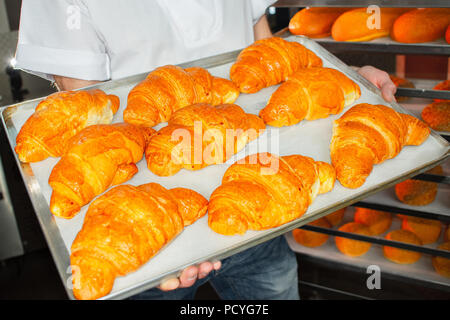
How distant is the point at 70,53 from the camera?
5.69ft

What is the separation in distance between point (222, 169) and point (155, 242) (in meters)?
0.39

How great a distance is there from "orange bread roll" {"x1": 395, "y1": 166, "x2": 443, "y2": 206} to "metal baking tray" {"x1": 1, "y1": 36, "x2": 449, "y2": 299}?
386mm

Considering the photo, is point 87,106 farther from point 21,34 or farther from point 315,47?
point 315,47

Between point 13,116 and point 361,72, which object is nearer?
point 13,116

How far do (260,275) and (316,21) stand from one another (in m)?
1.17

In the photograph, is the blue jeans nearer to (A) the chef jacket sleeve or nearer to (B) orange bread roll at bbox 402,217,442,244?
(B) orange bread roll at bbox 402,217,442,244

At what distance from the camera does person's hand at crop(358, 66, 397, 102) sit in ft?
5.36

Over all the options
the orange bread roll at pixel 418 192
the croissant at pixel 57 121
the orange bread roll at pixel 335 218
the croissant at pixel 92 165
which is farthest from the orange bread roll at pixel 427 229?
the croissant at pixel 57 121

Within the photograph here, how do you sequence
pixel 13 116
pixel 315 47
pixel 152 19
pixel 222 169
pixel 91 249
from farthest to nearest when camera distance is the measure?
pixel 315 47, pixel 152 19, pixel 13 116, pixel 222 169, pixel 91 249

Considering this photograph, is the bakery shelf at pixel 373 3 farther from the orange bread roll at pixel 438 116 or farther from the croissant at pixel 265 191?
the croissant at pixel 265 191

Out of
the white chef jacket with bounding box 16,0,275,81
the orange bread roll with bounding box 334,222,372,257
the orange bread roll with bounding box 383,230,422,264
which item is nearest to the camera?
the white chef jacket with bounding box 16,0,275,81

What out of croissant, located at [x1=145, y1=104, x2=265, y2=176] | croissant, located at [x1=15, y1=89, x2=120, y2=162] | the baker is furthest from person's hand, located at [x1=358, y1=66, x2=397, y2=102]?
croissant, located at [x1=15, y1=89, x2=120, y2=162]

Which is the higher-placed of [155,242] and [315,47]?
[315,47]

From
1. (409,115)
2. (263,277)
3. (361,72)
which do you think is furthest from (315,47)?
(263,277)
